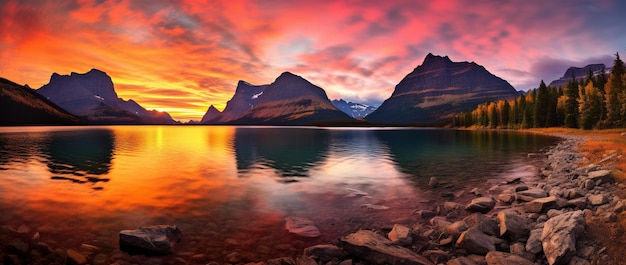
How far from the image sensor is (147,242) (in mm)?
13031

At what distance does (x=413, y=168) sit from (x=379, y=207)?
831 inches

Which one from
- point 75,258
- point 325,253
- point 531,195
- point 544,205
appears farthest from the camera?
point 531,195

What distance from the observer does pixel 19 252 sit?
42.0 feet

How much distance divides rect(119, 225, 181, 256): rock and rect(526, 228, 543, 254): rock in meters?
14.0

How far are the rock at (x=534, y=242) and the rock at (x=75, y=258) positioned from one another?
55.2ft

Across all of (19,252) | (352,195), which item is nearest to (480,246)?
(352,195)

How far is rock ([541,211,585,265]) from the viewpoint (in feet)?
33.2

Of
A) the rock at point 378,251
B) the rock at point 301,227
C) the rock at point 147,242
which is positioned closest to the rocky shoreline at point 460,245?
the rock at point 378,251

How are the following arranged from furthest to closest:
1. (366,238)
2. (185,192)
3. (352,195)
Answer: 1. (185,192)
2. (352,195)
3. (366,238)

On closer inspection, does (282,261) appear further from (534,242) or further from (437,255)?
(534,242)

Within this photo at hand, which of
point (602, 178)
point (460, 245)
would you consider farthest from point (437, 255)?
point (602, 178)

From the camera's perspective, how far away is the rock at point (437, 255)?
11570 millimetres

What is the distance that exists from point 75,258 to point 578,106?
148 meters

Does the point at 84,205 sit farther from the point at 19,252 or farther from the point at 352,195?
the point at 352,195
